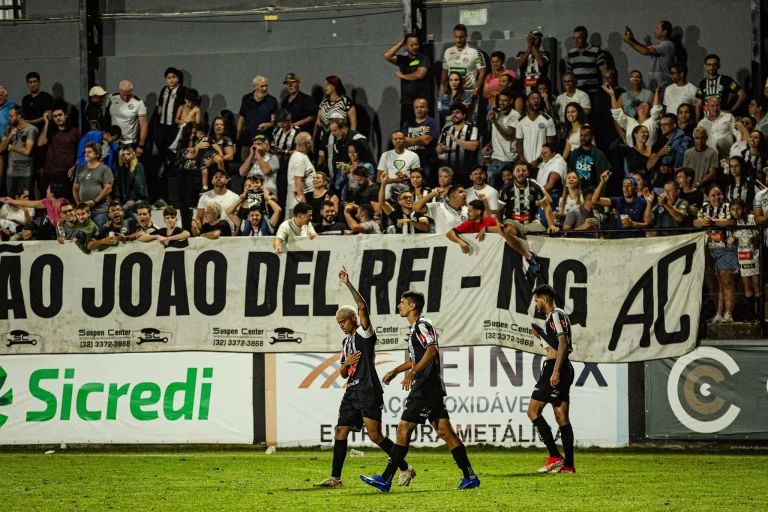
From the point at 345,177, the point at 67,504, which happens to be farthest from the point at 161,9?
the point at 67,504

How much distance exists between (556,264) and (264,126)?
7.13 metres

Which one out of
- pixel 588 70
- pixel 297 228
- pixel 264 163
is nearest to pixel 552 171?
pixel 588 70

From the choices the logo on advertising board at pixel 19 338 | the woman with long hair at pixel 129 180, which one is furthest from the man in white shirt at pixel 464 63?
the logo on advertising board at pixel 19 338

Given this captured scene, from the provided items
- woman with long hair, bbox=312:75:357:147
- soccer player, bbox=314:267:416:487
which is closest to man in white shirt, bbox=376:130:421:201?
woman with long hair, bbox=312:75:357:147

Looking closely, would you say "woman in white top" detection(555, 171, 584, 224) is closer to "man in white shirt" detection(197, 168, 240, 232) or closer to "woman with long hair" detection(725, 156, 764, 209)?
"woman with long hair" detection(725, 156, 764, 209)

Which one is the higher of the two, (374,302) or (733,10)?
(733,10)

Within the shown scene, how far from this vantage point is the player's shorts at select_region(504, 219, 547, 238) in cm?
1608

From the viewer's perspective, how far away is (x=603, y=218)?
17.5m

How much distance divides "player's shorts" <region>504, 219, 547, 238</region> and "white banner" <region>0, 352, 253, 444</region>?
14.3 feet

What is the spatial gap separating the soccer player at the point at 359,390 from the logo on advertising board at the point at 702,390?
5.18m

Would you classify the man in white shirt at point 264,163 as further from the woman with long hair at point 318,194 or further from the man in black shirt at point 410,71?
the man in black shirt at point 410,71

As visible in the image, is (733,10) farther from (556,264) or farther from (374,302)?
(374,302)

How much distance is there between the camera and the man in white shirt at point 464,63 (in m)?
20.4

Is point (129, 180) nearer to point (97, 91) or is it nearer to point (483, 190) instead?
point (97, 91)
